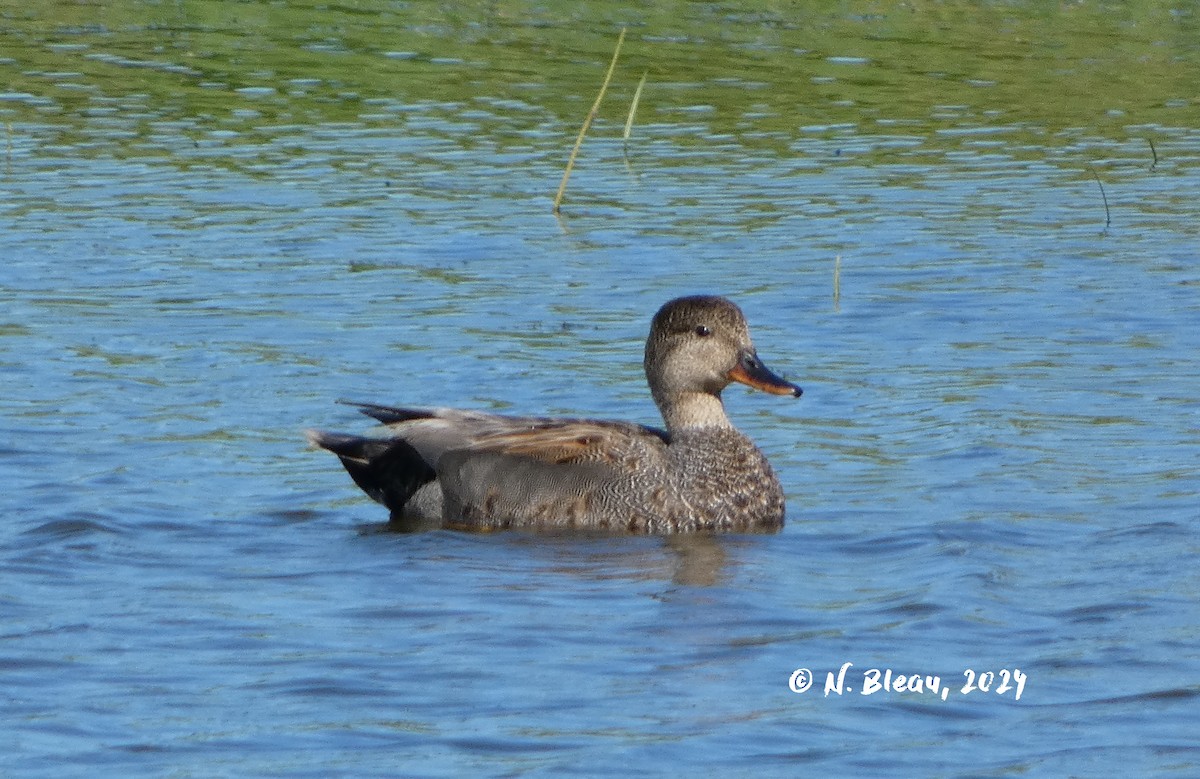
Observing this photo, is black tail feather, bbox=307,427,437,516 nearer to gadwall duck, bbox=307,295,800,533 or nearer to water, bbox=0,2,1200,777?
gadwall duck, bbox=307,295,800,533

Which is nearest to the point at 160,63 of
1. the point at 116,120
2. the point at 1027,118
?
the point at 116,120

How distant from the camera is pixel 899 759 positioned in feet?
21.4

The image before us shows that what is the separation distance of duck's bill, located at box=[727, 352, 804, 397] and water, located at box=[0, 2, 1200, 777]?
1.65ft

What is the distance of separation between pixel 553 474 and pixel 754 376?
1.01 meters

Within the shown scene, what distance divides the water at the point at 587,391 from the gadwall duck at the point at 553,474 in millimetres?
193

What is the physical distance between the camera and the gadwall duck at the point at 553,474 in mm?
9461

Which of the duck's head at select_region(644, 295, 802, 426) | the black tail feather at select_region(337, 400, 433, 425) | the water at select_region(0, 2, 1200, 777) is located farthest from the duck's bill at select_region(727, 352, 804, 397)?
the black tail feather at select_region(337, 400, 433, 425)

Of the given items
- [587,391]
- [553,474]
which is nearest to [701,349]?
[553,474]

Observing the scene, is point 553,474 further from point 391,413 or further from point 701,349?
point 701,349

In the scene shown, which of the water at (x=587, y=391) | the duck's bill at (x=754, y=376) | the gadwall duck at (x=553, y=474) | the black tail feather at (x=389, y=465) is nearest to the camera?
the water at (x=587, y=391)

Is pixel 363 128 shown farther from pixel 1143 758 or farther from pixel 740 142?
pixel 1143 758

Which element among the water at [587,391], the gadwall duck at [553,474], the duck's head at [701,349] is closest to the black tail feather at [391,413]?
the gadwall duck at [553,474]

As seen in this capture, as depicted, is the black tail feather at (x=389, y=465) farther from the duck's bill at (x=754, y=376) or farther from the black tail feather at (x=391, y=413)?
the duck's bill at (x=754, y=376)

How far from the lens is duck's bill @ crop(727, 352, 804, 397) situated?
9.84 meters
